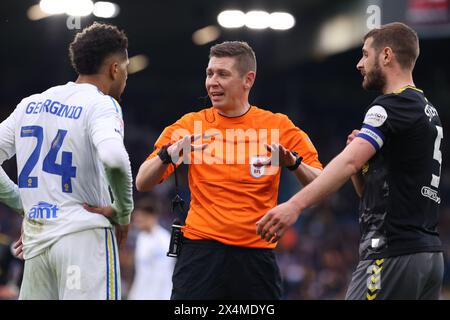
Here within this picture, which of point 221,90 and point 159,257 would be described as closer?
point 221,90

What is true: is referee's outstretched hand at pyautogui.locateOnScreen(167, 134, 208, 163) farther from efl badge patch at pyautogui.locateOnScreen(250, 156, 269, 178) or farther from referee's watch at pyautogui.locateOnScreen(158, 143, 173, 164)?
efl badge patch at pyautogui.locateOnScreen(250, 156, 269, 178)

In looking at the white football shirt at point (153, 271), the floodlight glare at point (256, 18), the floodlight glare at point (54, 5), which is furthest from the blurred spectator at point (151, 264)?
the floodlight glare at point (256, 18)

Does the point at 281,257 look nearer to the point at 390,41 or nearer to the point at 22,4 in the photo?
the point at 22,4

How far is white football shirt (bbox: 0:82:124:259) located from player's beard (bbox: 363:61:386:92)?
1618mm

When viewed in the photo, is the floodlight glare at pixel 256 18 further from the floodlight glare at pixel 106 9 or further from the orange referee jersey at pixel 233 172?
the orange referee jersey at pixel 233 172

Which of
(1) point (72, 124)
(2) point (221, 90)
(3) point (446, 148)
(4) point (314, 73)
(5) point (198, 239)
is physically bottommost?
(5) point (198, 239)

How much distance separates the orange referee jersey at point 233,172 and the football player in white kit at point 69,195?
2.23 ft

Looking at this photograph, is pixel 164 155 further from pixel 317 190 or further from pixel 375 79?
pixel 375 79

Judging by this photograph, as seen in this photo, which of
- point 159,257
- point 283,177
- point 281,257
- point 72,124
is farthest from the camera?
point 283,177

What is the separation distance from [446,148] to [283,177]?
21.3 ft

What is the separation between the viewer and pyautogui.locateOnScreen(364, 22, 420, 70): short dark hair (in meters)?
5.39

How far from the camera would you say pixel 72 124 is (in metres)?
5.13

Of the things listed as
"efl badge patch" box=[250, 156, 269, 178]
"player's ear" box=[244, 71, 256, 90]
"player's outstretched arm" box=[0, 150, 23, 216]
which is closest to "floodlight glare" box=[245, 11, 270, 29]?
"player's ear" box=[244, 71, 256, 90]

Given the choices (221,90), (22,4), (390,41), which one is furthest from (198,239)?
(22,4)
